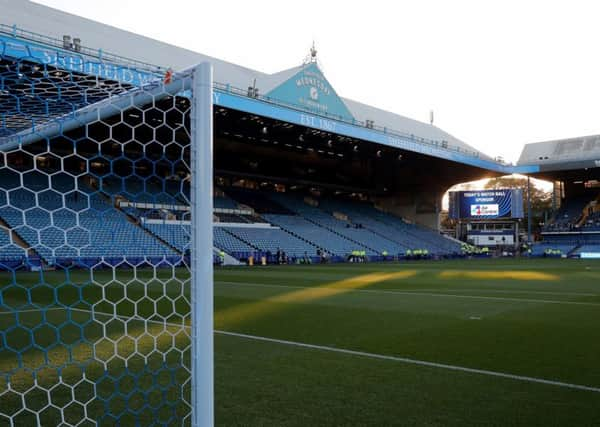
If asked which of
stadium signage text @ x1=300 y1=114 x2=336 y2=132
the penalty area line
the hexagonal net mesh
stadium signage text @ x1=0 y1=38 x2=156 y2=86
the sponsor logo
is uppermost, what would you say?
stadium signage text @ x1=300 y1=114 x2=336 y2=132

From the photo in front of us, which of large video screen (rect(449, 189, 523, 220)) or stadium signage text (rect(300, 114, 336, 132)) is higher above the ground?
stadium signage text (rect(300, 114, 336, 132))

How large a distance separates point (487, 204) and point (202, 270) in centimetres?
4106

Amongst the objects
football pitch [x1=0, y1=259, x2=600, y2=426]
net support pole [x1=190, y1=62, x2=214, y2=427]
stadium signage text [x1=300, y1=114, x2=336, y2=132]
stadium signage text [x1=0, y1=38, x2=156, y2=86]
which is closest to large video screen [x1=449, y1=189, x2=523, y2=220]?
stadium signage text [x1=300, y1=114, x2=336, y2=132]

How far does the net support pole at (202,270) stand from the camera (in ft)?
8.95

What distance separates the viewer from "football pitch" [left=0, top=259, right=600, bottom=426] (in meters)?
3.48

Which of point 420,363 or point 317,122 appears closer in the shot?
point 420,363

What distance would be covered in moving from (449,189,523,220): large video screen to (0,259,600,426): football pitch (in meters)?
32.7

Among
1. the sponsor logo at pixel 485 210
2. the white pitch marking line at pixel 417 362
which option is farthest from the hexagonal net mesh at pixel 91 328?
the sponsor logo at pixel 485 210

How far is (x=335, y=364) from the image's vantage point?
483 cm

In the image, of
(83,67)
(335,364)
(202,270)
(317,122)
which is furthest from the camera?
(317,122)

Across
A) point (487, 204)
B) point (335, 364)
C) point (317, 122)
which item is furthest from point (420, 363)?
point (487, 204)

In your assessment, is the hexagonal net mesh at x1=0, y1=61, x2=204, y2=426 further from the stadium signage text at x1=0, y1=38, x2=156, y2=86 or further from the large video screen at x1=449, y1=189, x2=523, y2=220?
the large video screen at x1=449, y1=189, x2=523, y2=220

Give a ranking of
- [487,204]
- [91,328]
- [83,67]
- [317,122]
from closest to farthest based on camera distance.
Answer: [83,67] → [91,328] → [317,122] → [487,204]

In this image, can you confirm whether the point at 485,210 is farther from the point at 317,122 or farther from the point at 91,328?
the point at 91,328
